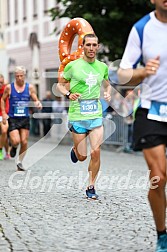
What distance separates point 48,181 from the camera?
33.8 feet

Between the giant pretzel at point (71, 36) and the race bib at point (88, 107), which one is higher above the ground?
the giant pretzel at point (71, 36)

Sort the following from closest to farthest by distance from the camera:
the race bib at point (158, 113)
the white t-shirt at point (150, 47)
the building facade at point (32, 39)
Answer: the white t-shirt at point (150, 47), the race bib at point (158, 113), the building facade at point (32, 39)

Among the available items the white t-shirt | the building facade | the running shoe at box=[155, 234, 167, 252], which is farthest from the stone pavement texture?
the building facade

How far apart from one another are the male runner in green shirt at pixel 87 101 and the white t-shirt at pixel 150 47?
3.13 metres

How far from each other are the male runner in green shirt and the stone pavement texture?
54 centimetres

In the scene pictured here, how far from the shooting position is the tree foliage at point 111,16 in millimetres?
20656

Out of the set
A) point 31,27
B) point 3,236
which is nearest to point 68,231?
point 3,236

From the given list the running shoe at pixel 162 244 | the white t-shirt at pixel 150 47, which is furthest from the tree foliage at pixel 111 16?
the running shoe at pixel 162 244

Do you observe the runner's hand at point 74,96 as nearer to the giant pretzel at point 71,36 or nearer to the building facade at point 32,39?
the giant pretzel at point 71,36

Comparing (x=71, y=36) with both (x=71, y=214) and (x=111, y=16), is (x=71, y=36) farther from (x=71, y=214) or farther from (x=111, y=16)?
(x=111, y=16)

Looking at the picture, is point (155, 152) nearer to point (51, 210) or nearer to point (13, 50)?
point (51, 210)

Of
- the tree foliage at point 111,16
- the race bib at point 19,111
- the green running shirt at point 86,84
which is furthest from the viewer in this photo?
the tree foliage at point 111,16

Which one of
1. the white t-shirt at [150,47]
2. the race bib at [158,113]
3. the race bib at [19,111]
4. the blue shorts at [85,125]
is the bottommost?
the race bib at [19,111]

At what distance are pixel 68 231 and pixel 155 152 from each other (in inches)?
54.3
